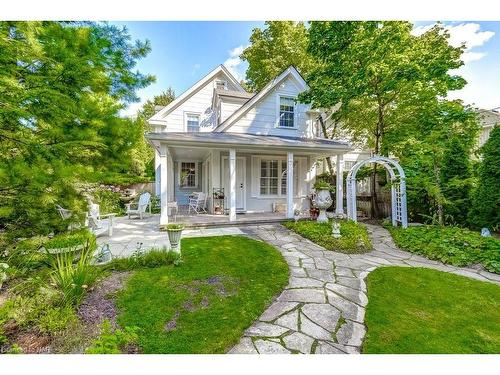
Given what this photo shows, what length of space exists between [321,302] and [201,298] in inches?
64.5

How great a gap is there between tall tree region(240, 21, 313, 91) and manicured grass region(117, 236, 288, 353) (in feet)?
51.3

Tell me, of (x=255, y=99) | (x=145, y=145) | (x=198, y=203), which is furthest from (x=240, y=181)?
(x=145, y=145)

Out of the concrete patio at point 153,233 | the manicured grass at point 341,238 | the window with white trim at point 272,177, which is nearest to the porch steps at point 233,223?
the concrete patio at point 153,233

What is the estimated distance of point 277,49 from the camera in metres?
17.7

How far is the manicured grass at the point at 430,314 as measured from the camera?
2400 mm

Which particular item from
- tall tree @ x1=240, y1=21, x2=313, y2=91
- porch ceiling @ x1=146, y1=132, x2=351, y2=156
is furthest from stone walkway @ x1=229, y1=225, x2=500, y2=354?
tall tree @ x1=240, y1=21, x2=313, y2=91

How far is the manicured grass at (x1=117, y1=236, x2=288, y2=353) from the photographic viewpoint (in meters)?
2.41

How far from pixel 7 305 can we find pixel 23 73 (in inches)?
97.8

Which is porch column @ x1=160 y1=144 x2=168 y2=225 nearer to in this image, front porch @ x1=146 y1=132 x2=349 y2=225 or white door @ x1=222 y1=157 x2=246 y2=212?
front porch @ x1=146 y1=132 x2=349 y2=225

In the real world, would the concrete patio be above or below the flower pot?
below

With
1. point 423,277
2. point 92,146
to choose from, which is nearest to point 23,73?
point 92,146

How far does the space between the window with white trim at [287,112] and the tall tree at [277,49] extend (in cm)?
705

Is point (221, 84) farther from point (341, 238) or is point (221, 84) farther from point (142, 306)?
point (142, 306)

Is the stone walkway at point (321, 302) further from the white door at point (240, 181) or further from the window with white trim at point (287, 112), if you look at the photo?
→ the window with white trim at point (287, 112)
